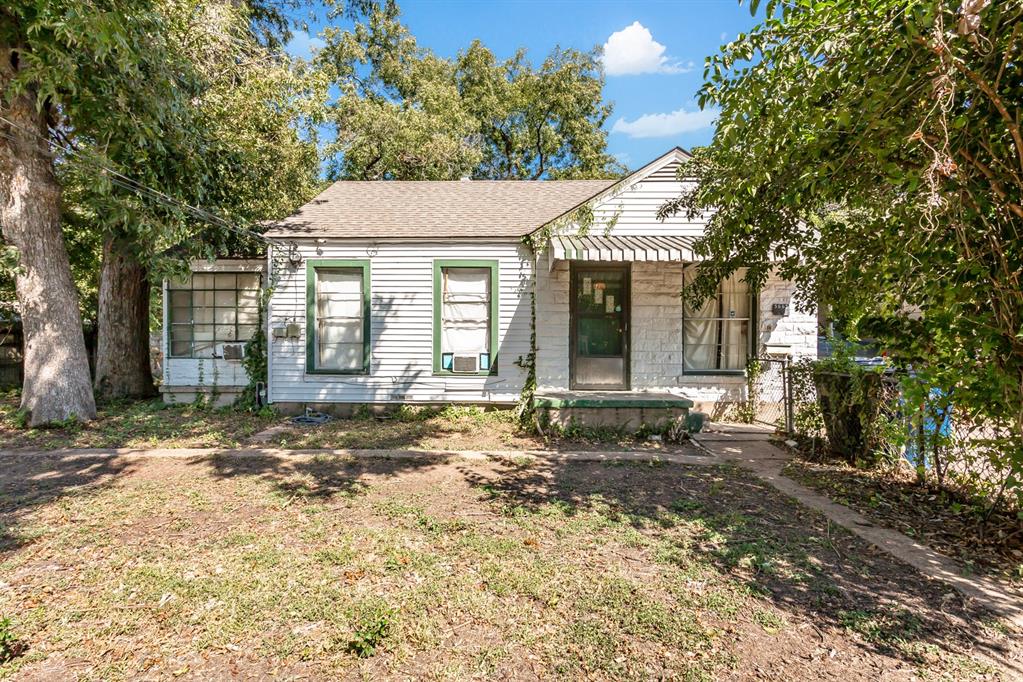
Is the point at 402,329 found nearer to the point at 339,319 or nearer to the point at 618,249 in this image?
the point at 339,319

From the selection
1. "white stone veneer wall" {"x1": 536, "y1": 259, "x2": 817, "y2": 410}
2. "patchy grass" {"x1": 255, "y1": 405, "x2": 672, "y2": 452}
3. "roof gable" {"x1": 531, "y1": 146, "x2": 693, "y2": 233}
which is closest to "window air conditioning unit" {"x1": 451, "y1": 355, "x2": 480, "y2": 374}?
"patchy grass" {"x1": 255, "y1": 405, "x2": 672, "y2": 452}

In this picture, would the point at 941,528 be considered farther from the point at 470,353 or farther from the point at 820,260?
the point at 470,353

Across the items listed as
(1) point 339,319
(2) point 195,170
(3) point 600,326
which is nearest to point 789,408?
(3) point 600,326

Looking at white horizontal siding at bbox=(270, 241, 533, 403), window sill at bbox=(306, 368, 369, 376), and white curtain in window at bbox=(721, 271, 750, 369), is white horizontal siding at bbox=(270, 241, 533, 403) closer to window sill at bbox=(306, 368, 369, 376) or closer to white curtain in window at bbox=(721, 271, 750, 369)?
window sill at bbox=(306, 368, 369, 376)

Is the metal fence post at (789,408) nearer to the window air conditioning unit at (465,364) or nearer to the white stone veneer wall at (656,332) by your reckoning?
the white stone veneer wall at (656,332)

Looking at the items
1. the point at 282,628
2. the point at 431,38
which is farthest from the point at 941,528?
the point at 431,38

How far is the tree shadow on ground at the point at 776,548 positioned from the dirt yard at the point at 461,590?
2 cm

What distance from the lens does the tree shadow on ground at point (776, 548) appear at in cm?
278

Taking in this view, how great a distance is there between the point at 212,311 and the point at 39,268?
278 centimetres

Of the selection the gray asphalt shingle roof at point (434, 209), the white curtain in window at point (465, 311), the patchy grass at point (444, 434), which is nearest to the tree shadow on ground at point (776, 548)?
the patchy grass at point (444, 434)

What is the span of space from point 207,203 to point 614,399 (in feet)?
26.0

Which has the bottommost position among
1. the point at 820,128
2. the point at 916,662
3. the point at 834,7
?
the point at 916,662

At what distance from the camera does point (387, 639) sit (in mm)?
2656

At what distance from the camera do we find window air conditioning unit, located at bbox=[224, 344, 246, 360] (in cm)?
979
